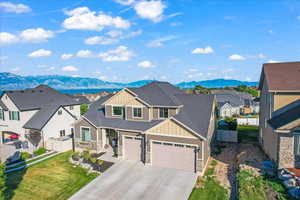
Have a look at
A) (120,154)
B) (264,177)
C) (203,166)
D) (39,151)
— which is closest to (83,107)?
(39,151)

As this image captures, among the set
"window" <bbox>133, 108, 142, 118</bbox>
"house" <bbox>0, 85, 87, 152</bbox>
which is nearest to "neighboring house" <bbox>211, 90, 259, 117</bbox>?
"window" <bbox>133, 108, 142, 118</bbox>

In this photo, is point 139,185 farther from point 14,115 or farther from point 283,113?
point 14,115

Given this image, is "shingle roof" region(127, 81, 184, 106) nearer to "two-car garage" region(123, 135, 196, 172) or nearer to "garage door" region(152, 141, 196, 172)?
"two-car garage" region(123, 135, 196, 172)

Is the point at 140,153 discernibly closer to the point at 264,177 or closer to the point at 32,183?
the point at 32,183

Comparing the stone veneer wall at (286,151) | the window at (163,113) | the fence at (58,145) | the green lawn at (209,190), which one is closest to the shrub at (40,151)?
the fence at (58,145)

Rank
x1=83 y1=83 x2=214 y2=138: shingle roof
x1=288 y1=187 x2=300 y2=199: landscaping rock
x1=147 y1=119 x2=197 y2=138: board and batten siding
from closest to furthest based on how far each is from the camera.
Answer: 1. x1=288 y1=187 x2=300 y2=199: landscaping rock
2. x1=147 y1=119 x2=197 y2=138: board and batten siding
3. x1=83 y1=83 x2=214 y2=138: shingle roof
